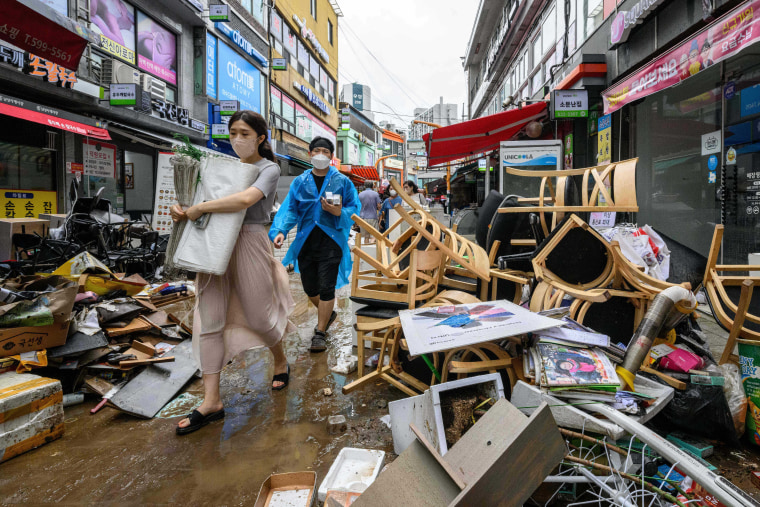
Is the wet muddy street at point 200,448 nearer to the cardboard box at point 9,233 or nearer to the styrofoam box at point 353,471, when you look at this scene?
the styrofoam box at point 353,471

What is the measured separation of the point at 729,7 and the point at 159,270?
8081mm

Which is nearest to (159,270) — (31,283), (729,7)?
(31,283)

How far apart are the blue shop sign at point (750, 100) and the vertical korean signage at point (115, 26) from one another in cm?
1160

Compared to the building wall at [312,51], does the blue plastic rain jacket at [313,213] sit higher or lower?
lower

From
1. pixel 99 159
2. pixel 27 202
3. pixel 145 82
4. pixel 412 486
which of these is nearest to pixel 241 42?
pixel 145 82

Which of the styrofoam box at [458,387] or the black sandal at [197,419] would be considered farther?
the black sandal at [197,419]

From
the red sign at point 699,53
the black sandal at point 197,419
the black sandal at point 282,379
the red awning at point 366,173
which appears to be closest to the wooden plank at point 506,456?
the black sandal at point 197,419

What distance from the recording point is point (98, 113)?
8.66m

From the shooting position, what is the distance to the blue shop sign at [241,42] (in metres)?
13.9

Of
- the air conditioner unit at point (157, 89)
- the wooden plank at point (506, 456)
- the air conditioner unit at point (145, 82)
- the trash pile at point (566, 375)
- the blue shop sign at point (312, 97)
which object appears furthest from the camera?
the blue shop sign at point (312, 97)

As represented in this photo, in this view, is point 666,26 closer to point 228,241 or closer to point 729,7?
point 729,7

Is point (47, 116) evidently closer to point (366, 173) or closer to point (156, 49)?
point (156, 49)

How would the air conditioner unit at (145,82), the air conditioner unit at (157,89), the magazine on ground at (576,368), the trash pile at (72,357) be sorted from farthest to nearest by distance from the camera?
the air conditioner unit at (157,89) < the air conditioner unit at (145,82) < the trash pile at (72,357) < the magazine on ground at (576,368)

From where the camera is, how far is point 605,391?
158 cm
